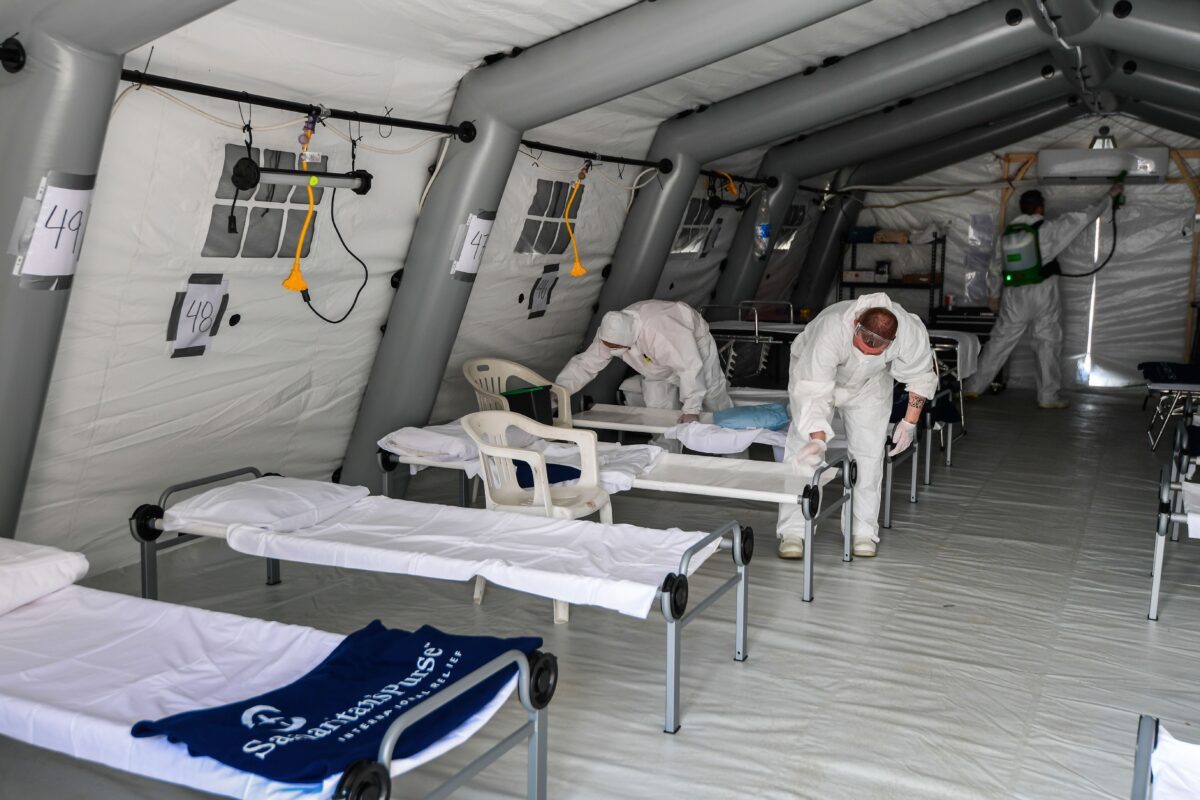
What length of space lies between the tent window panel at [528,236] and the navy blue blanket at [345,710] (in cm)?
341

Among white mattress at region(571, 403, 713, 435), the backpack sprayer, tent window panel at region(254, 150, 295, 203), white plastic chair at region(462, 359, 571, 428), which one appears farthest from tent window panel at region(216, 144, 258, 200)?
the backpack sprayer

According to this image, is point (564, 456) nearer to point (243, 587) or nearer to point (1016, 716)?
point (243, 587)

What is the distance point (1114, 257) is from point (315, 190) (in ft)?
26.6

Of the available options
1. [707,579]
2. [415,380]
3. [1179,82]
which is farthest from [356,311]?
[1179,82]

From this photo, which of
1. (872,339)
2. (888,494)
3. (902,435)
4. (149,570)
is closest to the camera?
(149,570)

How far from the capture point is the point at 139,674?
8.63 ft

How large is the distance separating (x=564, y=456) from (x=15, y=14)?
281cm

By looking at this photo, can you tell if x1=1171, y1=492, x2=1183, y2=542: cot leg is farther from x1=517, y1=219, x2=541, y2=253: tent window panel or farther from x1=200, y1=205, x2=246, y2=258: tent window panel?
x1=200, y1=205, x2=246, y2=258: tent window panel

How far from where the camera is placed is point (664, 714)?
10.6 ft

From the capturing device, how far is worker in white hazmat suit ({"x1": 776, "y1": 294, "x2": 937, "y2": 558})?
4.55m

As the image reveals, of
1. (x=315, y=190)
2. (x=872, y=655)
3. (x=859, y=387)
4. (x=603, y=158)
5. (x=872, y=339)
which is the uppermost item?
(x=603, y=158)

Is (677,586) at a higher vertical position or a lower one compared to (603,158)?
lower

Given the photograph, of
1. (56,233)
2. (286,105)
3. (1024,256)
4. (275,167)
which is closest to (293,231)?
(275,167)

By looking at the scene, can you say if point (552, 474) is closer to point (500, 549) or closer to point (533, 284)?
point (500, 549)
